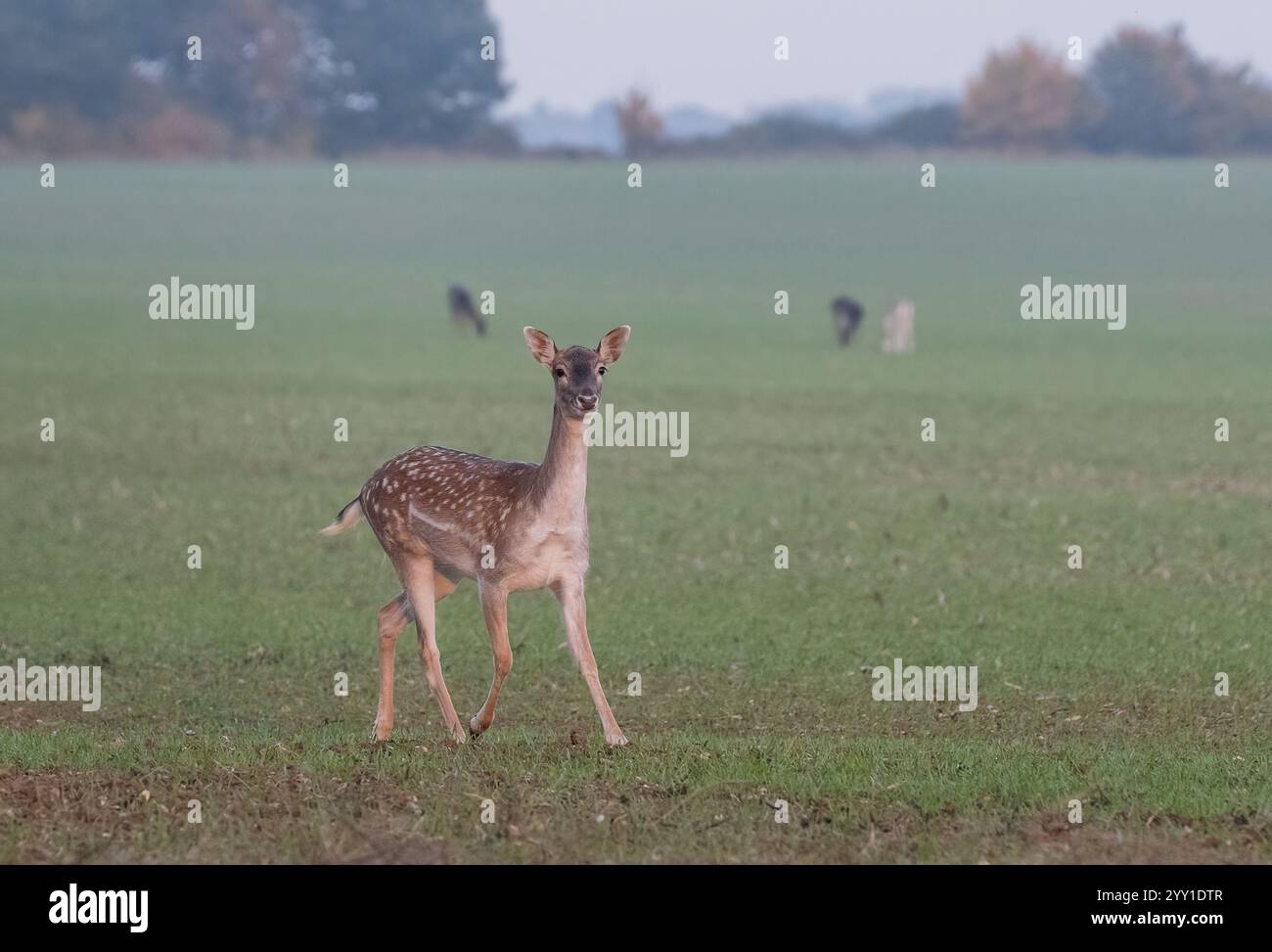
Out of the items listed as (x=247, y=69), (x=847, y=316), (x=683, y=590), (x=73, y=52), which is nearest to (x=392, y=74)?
(x=247, y=69)

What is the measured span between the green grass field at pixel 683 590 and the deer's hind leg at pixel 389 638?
9.4 inches

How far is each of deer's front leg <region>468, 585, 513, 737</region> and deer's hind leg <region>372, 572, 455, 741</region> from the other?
0.64 metres

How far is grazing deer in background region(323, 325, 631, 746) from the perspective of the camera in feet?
36.0

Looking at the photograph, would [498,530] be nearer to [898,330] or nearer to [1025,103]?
[898,330]

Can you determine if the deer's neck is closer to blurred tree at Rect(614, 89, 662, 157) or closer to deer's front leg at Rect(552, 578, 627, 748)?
deer's front leg at Rect(552, 578, 627, 748)

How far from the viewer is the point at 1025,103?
82875 millimetres

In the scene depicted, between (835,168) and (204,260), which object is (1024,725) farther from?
(835,168)

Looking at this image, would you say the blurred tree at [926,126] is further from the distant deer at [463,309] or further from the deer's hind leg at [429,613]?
the deer's hind leg at [429,613]

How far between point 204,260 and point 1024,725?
52.3 m

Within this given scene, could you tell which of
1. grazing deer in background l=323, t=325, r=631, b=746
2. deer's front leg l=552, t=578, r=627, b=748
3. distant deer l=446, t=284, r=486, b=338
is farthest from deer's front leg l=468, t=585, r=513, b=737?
distant deer l=446, t=284, r=486, b=338

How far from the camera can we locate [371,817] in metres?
9.52

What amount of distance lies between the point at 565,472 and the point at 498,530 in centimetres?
47
